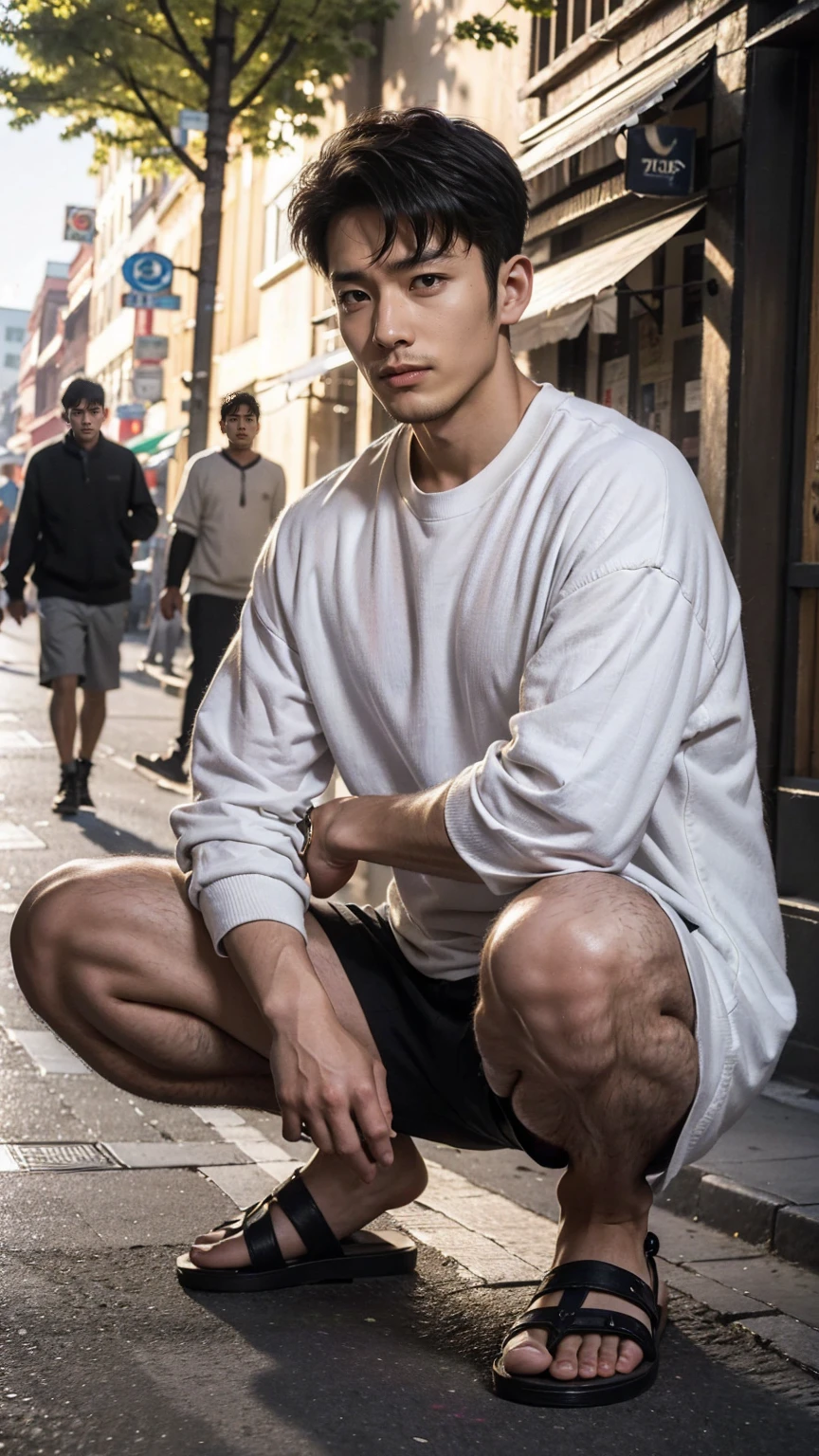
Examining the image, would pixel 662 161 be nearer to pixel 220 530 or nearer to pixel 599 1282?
pixel 220 530

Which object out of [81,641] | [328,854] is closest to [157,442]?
[81,641]

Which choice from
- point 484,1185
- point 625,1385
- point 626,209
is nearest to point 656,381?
point 626,209

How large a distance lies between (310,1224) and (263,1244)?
3.5 inches

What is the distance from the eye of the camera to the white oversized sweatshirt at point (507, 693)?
8.80 feet

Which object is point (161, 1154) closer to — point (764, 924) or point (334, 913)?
point (334, 913)

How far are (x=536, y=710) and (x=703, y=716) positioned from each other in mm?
312

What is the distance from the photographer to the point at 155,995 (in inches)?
123

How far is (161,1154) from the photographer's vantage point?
4.15 m

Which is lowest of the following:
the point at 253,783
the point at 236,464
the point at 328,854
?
the point at 328,854

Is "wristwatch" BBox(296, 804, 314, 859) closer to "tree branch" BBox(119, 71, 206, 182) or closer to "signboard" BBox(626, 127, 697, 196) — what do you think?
"signboard" BBox(626, 127, 697, 196)

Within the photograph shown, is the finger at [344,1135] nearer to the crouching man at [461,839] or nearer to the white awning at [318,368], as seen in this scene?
the crouching man at [461,839]

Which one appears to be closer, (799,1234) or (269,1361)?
(269,1361)

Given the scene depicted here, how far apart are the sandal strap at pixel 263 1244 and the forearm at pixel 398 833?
2.13ft

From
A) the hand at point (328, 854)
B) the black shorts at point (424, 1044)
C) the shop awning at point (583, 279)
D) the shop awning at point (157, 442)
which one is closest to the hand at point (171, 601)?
the shop awning at point (583, 279)
